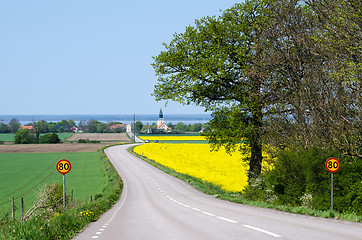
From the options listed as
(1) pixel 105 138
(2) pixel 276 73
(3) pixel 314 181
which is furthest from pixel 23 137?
(3) pixel 314 181

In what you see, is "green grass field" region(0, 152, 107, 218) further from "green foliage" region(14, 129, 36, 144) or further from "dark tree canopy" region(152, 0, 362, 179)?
"green foliage" region(14, 129, 36, 144)

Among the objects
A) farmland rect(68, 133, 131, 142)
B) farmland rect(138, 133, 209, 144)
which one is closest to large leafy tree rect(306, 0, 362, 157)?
farmland rect(138, 133, 209, 144)

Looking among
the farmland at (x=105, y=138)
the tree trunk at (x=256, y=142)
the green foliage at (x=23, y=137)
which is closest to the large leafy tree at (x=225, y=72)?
the tree trunk at (x=256, y=142)

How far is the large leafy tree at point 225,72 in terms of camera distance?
25812 mm

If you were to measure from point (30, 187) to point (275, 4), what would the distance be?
105 feet

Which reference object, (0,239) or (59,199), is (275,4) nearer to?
(59,199)

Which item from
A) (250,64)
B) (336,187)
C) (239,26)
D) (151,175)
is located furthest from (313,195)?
(151,175)

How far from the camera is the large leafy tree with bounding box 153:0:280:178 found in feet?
84.7

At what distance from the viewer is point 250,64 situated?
1011 inches

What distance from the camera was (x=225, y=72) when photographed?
26.6 metres

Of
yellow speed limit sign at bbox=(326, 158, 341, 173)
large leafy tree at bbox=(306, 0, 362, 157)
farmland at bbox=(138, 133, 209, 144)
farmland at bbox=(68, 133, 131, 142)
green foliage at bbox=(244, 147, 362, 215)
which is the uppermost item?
large leafy tree at bbox=(306, 0, 362, 157)

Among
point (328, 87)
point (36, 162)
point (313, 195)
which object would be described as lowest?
point (36, 162)

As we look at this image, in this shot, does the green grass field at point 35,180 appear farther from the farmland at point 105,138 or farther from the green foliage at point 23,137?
the farmland at point 105,138

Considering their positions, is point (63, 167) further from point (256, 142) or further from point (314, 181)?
point (256, 142)
